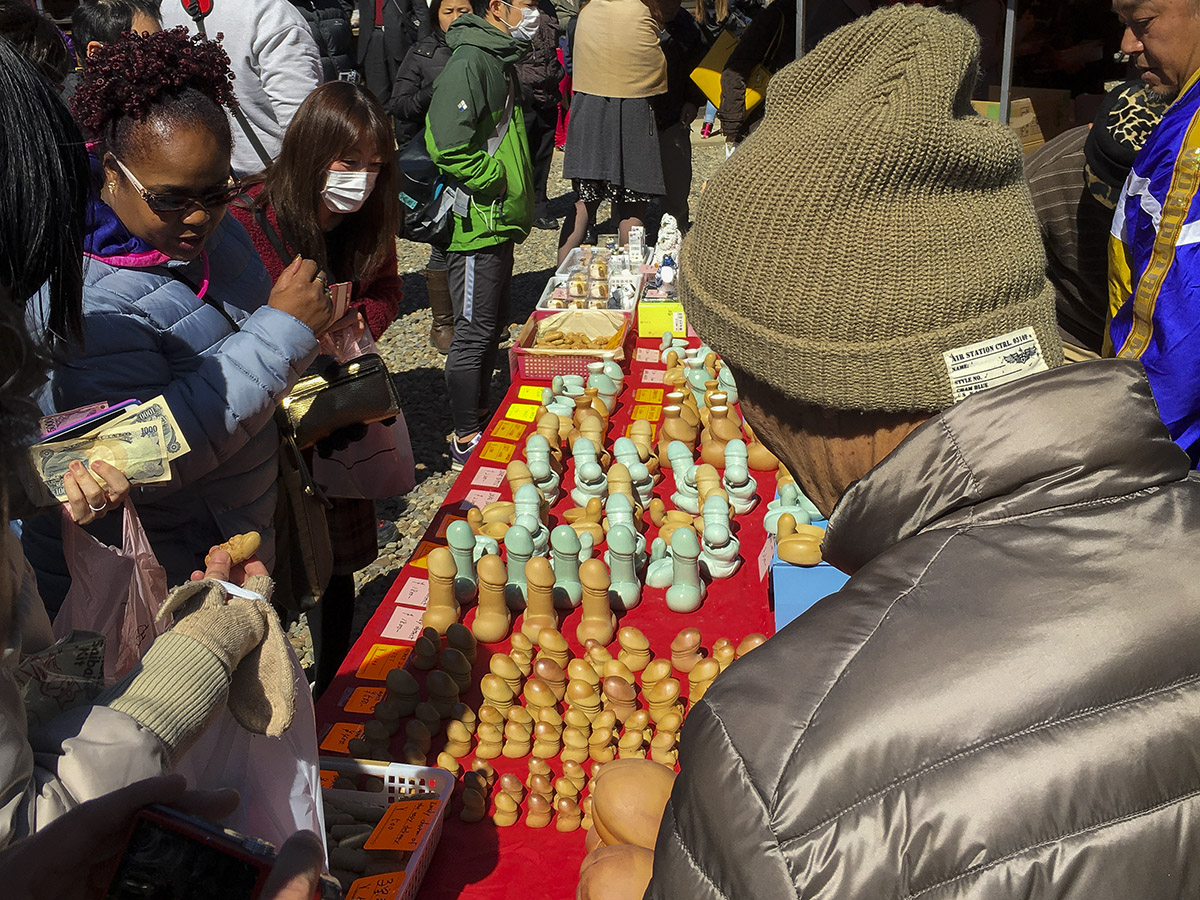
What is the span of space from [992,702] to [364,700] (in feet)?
5.04

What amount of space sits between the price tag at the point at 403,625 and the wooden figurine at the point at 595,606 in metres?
0.38

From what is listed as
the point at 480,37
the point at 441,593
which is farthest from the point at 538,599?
the point at 480,37

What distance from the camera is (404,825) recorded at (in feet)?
5.15

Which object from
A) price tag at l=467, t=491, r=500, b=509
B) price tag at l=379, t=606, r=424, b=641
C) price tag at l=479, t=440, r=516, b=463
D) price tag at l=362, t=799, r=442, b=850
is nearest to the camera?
price tag at l=362, t=799, r=442, b=850

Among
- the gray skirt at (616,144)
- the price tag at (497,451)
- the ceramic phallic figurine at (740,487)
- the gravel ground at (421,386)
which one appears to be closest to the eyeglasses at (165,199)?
the price tag at (497,451)

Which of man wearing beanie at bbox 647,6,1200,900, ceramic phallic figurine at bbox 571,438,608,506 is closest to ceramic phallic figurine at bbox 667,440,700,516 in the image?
ceramic phallic figurine at bbox 571,438,608,506

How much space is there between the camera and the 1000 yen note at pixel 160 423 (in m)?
1.40

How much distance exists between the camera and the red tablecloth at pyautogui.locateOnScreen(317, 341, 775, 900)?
63.0 inches

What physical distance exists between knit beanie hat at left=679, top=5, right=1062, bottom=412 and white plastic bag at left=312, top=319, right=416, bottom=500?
161cm

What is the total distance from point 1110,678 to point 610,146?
17.6ft

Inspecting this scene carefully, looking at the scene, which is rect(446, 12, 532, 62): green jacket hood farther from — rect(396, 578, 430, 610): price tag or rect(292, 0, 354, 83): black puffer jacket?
rect(292, 0, 354, 83): black puffer jacket

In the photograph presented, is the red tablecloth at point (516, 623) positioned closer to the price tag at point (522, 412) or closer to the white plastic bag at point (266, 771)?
the price tag at point (522, 412)

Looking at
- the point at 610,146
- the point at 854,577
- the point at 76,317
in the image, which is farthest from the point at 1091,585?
the point at 610,146

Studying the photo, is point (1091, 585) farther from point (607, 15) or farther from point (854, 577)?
point (607, 15)
